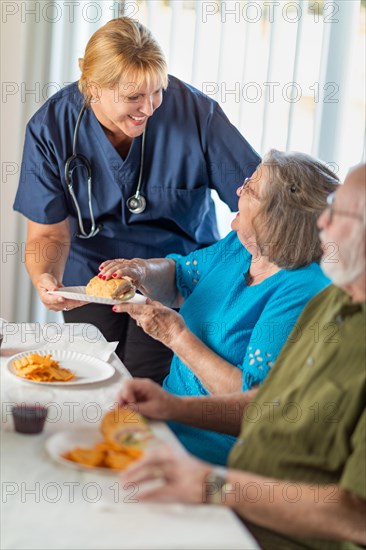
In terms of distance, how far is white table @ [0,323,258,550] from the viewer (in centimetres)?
105

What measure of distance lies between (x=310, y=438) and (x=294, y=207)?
654 millimetres

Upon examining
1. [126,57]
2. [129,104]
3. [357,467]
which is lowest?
[357,467]

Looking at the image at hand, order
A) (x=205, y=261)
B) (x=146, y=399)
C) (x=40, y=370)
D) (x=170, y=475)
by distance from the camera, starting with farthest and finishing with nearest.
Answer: (x=205, y=261)
(x=40, y=370)
(x=146, y=399)
(x=170, y=475)

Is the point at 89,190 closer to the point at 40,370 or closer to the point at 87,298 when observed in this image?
the point at 87,298

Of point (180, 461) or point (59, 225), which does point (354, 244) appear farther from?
A: point (59, 225)

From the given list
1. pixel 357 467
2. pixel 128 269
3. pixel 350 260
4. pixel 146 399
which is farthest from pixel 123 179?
pixel 357 467

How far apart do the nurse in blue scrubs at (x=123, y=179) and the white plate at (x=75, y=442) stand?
1230 mm

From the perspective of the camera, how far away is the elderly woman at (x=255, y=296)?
1741mm

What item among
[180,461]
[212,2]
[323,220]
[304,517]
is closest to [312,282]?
[323,220]

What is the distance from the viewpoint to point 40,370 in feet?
5.53

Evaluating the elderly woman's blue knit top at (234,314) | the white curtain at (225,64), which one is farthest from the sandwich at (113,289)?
the white curtain at (225,64)

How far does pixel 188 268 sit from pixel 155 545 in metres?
1.28

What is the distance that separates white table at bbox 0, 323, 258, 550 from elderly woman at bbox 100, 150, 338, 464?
0.42 meters

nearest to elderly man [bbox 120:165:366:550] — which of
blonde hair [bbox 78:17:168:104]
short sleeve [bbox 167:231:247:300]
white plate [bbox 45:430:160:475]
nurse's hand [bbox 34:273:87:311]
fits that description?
white plate [bbox 45:430:160:475]
